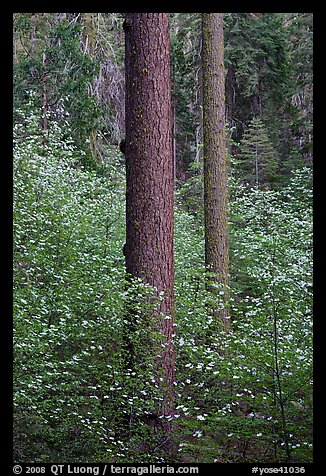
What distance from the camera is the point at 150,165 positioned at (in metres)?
4.83

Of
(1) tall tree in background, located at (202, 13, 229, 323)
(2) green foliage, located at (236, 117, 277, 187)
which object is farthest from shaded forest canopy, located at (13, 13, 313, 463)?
(2) green foliage, located at (236, 117, 277, 187)

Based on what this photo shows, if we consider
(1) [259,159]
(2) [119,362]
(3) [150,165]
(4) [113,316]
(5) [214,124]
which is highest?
(1) [259,159]

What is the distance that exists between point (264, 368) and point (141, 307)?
1.21 metres

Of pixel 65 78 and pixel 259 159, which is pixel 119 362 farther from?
pixel 259 159

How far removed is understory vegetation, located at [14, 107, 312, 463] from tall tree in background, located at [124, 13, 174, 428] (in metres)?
0.26

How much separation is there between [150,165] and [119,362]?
1842mm

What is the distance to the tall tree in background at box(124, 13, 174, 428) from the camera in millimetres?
4809

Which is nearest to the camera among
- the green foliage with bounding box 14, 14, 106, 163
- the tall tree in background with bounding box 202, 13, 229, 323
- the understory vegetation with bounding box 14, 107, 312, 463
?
the understory vegetation with bounding box 14, 107, 312, 463

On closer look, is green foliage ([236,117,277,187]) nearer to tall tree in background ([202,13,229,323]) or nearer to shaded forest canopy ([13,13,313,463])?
shaded forest canopy ([13,13,313,463])

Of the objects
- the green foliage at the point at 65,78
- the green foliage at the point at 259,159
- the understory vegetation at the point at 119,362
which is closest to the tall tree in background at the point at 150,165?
the understory vegetation at the point at 119,362

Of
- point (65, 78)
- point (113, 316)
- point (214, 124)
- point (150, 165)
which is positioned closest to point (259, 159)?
point (65, 78)

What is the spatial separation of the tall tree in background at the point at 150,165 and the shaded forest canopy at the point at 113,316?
0.52 ft

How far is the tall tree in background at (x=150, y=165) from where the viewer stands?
4.81 m
